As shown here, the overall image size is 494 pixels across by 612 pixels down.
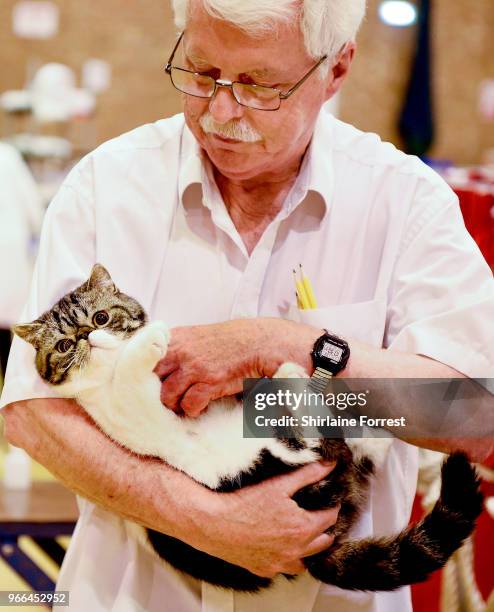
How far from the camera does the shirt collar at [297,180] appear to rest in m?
1.08

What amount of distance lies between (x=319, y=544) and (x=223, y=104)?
53cm

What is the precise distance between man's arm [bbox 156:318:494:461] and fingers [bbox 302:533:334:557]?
0.15m

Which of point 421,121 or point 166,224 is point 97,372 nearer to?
point 166,224

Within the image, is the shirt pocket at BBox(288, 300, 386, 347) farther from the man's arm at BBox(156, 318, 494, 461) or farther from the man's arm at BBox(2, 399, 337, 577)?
the man's arm at BBox(2, 399, 337, 577)

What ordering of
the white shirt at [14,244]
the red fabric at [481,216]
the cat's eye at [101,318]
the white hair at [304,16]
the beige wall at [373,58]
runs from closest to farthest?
1. the white hair at [304,16]
2. the cat's eye at [101,318]
3. the red fabric at [481,216]
4. the white shirt at [14,244]
5. the beige wall at [373,58]

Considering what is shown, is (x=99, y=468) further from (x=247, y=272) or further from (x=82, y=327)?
(x=247, y=272)

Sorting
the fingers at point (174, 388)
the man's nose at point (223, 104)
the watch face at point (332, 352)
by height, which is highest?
the man's nose at point (223, 104)

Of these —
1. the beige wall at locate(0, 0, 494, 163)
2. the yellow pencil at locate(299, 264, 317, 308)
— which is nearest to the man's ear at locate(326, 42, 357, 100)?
the yellow pencil at locate(299, 264, 317, 308)

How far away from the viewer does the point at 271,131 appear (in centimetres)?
101

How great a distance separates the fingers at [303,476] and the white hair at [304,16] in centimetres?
50

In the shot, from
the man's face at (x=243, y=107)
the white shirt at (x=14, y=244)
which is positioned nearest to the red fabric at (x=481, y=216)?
the man's face at (x=243, y=107)

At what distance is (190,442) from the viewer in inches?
39.9

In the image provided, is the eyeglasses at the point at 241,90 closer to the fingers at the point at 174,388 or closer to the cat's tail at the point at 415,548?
the fingers at the point at 174,388

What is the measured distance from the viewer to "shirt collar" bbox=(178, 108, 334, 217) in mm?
1075
